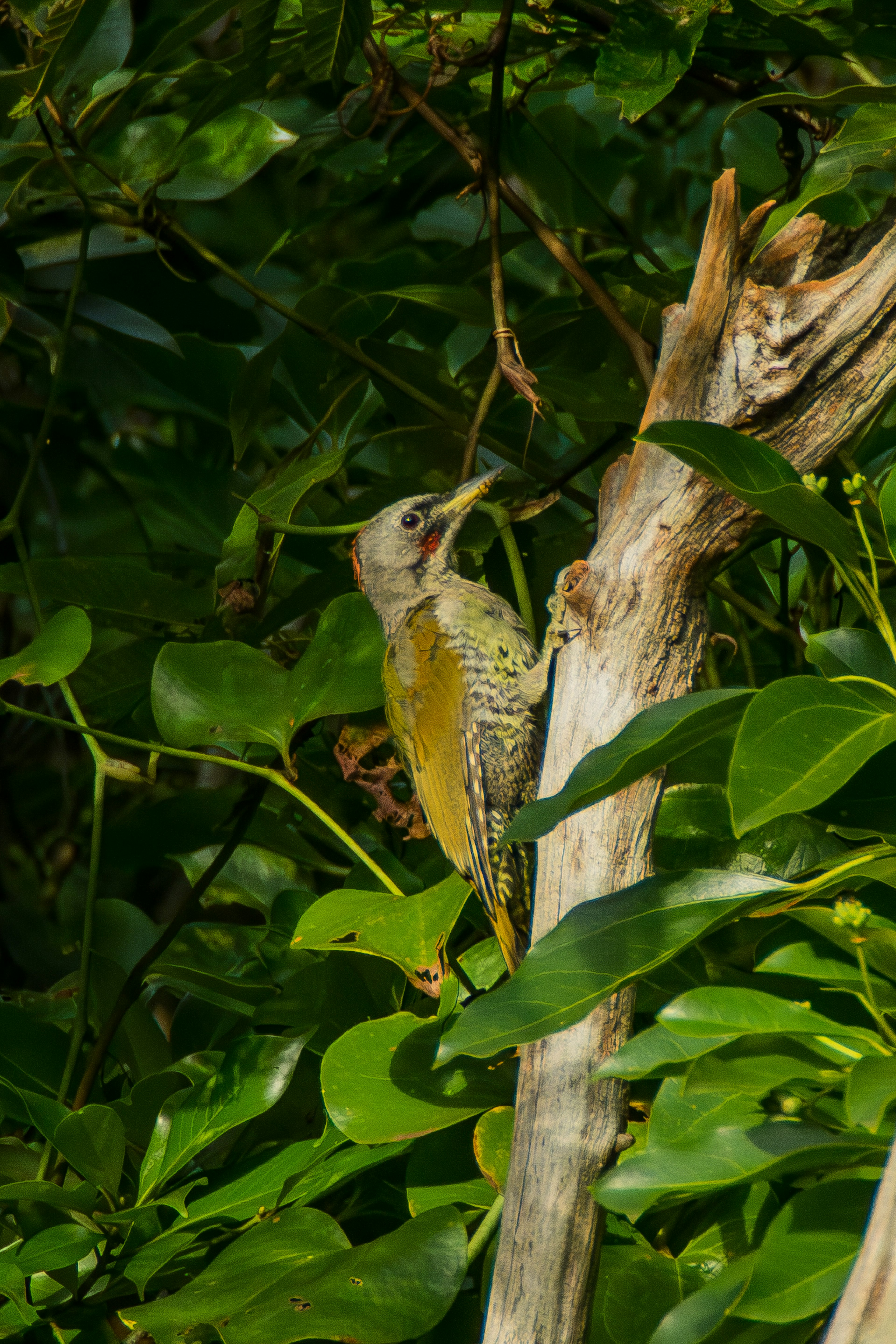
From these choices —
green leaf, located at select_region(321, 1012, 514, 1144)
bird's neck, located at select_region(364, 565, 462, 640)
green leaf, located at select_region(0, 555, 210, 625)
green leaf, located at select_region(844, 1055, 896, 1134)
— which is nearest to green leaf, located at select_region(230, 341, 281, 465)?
green leaf, located at select_region(0, 555, 210, 625)

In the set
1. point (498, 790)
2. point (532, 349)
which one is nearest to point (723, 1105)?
point (498, 790)

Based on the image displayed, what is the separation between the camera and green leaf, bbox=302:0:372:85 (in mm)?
1403

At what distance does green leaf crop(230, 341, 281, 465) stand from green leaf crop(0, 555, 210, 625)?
0.24 meters

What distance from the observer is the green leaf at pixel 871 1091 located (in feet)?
2.00

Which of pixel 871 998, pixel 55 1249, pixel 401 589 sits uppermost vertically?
pixel 871 998

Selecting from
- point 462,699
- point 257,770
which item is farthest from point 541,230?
point 257,770

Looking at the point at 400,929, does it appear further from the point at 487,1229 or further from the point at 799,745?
the point at 799,745

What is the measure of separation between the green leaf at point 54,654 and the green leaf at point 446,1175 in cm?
65

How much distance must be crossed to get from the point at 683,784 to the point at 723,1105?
16.3 inches

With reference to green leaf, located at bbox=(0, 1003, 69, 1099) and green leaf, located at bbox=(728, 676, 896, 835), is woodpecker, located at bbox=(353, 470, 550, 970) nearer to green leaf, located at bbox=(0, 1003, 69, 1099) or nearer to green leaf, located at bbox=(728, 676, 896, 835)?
green leaf, located at bbox=(0, 1003, 69, 1099)

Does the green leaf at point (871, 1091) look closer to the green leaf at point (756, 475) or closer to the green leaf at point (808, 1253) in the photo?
the green leaf at point (808, 1253)

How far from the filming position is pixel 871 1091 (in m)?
0.62

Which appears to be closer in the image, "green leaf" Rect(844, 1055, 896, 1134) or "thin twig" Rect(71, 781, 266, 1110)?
"green leaf" Rect(844, 1055, 896, 1134)

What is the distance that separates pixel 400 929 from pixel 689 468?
1.72 feet
